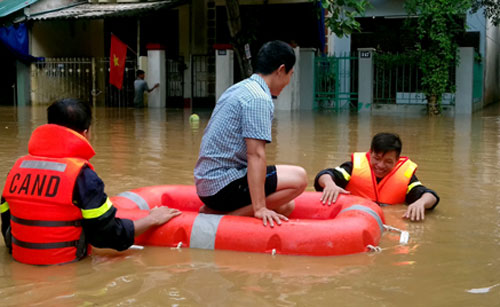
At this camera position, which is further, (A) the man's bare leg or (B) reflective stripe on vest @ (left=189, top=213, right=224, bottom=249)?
(A) the man's bare leg

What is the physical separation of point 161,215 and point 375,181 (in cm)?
200

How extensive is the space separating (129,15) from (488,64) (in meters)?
13.0

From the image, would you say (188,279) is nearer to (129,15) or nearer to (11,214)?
(11,214)

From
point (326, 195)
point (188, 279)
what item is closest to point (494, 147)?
point (326, 195)

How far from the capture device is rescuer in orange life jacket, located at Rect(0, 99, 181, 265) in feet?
11.8

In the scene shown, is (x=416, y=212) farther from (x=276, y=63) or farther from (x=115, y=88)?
(x=115, y=88)

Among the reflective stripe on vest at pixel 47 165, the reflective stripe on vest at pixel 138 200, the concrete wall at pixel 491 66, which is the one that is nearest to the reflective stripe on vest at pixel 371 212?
the reflective stripe on vest at pixel 138 200

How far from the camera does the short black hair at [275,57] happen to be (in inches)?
163

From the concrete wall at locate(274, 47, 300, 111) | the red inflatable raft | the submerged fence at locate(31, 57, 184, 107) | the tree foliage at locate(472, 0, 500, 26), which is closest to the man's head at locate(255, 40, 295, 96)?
the red inflatable raft

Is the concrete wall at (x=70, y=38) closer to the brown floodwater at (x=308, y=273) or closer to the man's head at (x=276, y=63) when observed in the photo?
the brown floodwater at (x=308, y=273)

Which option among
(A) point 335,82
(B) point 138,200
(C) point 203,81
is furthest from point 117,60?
(B) point 138,200

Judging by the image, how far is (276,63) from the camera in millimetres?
4172

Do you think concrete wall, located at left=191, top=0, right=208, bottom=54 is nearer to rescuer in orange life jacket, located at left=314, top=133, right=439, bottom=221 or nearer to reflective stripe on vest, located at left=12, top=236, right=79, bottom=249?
rescuer in orange life jacket, located at left=314, top=133, right=439, bottom=221

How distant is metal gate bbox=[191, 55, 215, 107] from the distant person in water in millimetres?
1642
